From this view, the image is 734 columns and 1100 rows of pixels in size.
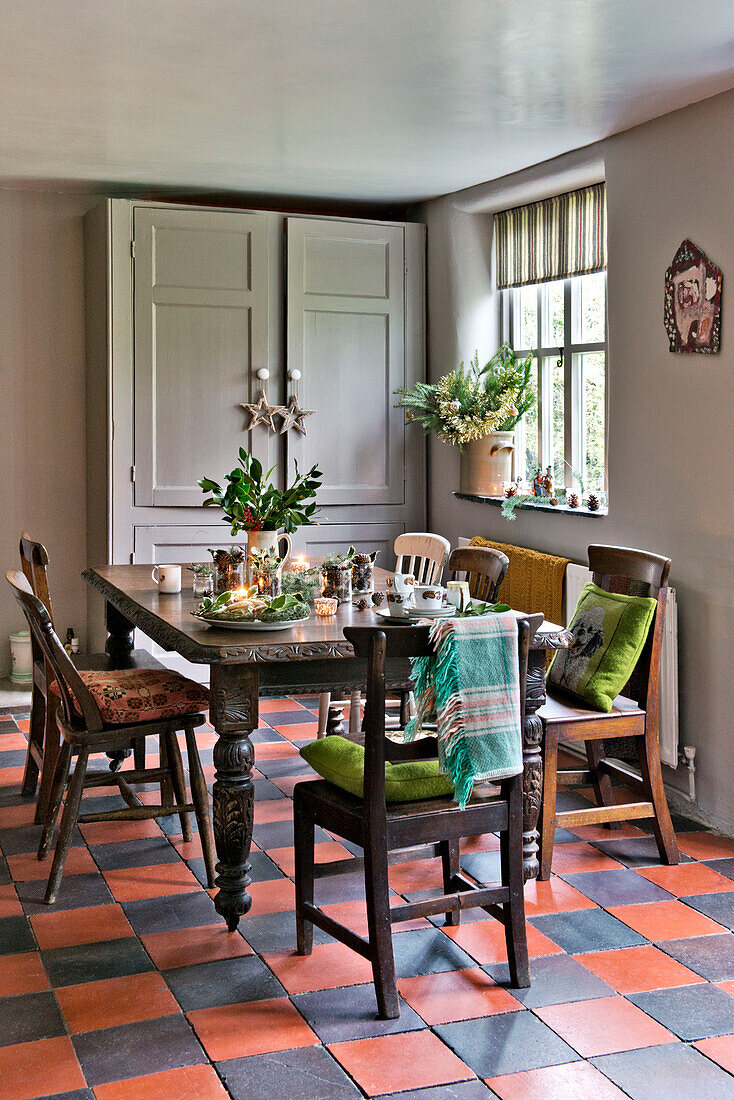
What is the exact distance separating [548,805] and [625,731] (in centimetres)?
35

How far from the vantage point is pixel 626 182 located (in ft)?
14.1

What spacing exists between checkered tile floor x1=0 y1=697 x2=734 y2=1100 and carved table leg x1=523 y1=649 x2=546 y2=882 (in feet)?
0.52

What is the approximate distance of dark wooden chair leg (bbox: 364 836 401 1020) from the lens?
2.54 m

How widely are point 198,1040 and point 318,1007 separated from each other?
30 centimetres

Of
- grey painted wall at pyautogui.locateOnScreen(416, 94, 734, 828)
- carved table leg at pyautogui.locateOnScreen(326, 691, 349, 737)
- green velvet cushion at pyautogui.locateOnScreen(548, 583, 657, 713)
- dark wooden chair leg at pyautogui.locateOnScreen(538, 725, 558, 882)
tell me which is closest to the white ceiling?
grey painted wall at pyautogui.locateOnScreen(416, 94, 734, 828)

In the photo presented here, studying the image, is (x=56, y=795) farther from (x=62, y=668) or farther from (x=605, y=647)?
(x=605, y=647)

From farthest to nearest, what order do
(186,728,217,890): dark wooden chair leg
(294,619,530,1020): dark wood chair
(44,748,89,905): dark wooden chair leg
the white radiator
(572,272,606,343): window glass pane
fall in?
(572,272,606,343): window glass pane → the white radiator → (186,728,217,890): dark wooden chair leg → (44,748,89,905): dark wooden chair leg → (294,619,530,1020): dark wood chair

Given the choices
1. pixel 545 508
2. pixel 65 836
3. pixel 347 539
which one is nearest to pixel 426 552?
pixel 545 508

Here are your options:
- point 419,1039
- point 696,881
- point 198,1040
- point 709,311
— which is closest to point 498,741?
point 419,1039

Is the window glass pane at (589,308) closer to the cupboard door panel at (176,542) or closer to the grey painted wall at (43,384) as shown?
the cupboard door panel at (176,542)

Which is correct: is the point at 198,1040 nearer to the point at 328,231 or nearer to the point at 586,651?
the point at 586,651

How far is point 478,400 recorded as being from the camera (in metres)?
5.27

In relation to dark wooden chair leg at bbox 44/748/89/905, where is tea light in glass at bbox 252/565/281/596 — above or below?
above

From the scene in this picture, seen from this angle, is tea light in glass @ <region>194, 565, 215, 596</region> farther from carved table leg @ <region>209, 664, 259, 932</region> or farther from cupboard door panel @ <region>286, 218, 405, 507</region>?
cupboard door panel @ <region>286, 218, 405, 507</region>
